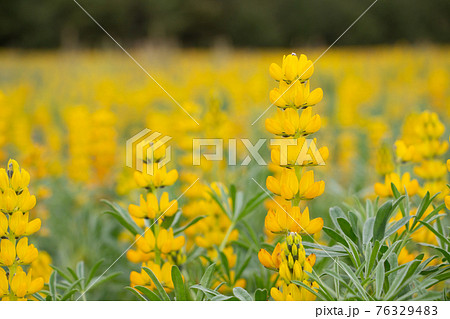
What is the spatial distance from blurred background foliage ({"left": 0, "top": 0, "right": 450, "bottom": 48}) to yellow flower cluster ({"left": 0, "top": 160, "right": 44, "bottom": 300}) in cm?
1505

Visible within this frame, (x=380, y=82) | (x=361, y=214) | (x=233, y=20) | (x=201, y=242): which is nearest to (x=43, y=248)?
(x=201, y=242)

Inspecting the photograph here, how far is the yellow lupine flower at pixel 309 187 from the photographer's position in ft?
1.95

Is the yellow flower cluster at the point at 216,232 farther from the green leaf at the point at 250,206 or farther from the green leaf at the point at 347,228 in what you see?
the green leaf at the point at 347,228

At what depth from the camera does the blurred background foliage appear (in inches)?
615

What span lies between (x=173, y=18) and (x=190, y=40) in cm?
224

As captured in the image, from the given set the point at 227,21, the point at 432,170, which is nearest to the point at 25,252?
the point at 432,170

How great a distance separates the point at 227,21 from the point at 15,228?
17.8m

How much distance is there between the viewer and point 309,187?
0.60m

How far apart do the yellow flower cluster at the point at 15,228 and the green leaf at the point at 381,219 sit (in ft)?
1.49

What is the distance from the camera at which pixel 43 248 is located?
148cm

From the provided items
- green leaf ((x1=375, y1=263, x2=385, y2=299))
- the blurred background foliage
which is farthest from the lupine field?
the blurred background foliage

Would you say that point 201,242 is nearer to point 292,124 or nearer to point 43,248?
point 292,124

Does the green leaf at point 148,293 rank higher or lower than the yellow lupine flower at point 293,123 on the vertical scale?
lower

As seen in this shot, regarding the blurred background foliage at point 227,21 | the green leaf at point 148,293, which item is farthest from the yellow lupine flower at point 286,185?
the blurred background foliage at point 227,21
